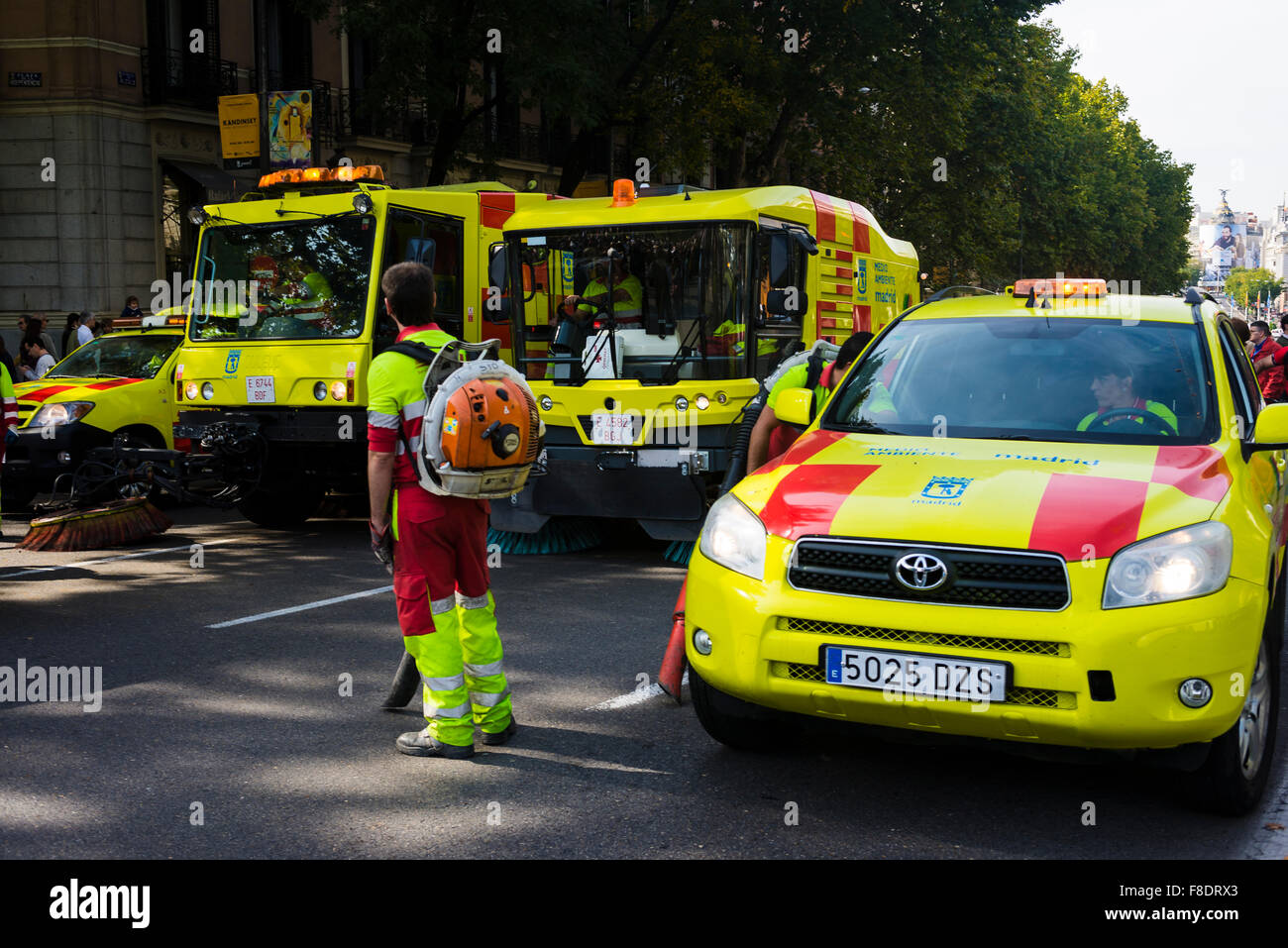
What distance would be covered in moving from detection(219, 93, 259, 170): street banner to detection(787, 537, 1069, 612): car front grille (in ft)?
51.6

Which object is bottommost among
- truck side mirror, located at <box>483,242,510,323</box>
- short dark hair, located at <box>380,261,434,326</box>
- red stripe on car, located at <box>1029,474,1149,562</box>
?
red stripe on car, located at <box>1029,474,1149,562</box>

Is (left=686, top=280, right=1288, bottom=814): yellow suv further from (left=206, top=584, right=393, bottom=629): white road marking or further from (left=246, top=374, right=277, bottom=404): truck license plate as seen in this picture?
(left=246, top=374, right=277, bottom=404): truck license plate

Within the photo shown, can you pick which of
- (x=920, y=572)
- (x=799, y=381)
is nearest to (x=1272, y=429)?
(x=920, y=572)

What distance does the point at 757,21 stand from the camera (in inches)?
1038

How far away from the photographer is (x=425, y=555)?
513 centimetres

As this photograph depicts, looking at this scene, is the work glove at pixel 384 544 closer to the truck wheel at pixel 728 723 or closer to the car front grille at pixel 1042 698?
the truck wheel at pixel 728 723

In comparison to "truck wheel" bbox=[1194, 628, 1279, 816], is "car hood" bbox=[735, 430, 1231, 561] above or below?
above

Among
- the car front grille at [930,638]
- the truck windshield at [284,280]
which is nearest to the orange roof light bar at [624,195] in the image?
the truck windshield at [284,280]

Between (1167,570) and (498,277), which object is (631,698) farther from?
(498,277)

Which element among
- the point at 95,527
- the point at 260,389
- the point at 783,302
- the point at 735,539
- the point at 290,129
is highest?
the point at 290,129

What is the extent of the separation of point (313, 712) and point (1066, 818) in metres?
3.10

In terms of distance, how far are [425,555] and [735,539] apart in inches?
48.9

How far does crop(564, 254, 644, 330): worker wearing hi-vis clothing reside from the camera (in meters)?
10.2

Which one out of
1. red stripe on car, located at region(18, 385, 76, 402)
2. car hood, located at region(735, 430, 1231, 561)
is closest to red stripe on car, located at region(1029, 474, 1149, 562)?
car hood, located at region(735, 430, 1231, 561)
